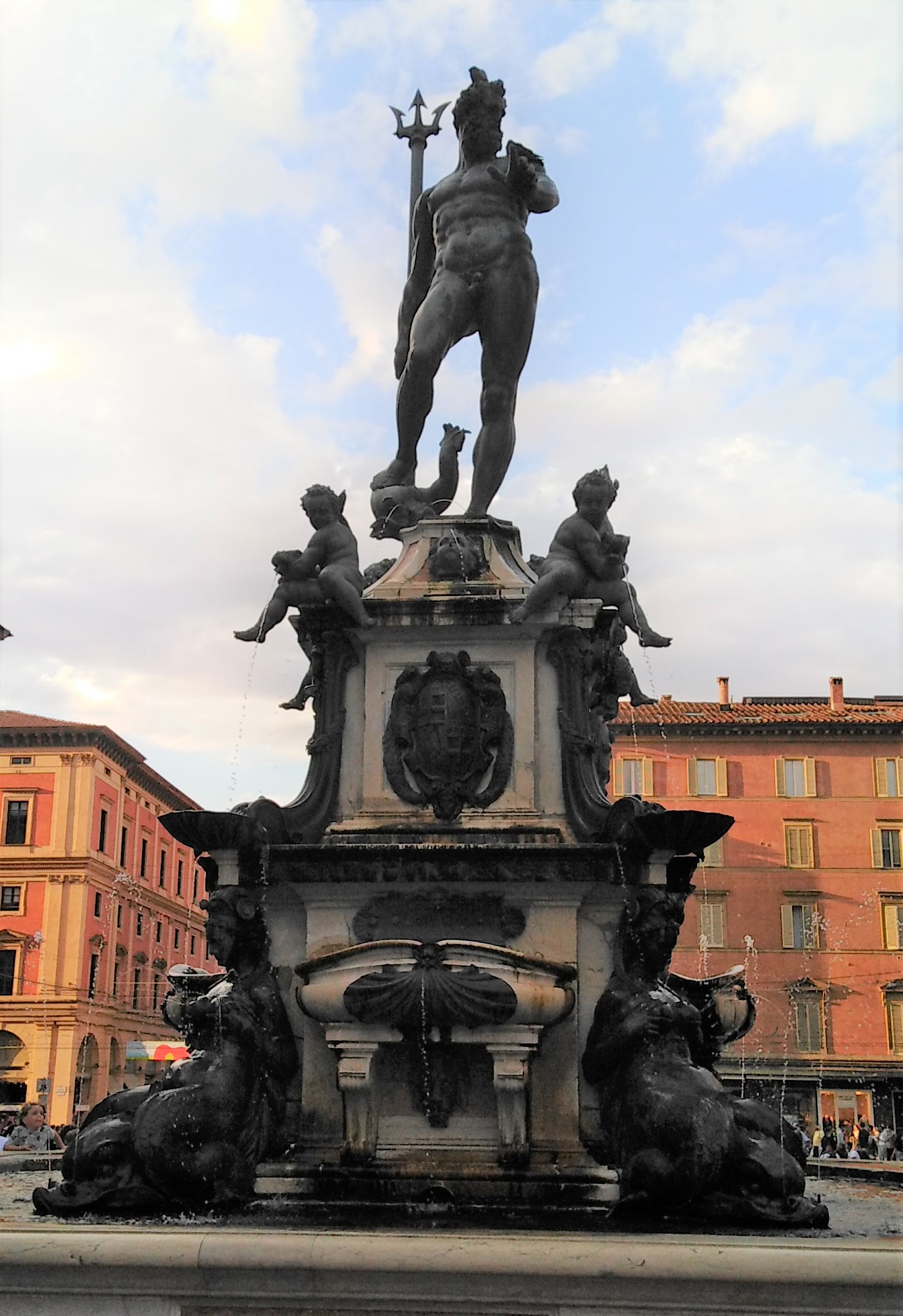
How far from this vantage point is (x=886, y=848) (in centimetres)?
5316

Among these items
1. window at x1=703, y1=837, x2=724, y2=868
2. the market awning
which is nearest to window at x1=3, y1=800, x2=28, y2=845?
the market awning

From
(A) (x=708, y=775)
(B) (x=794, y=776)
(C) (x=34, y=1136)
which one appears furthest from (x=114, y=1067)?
(C) (x=34, y=1136)

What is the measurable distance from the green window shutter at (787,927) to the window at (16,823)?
2890cm

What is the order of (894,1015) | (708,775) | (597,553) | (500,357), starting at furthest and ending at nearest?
1. (708,775)
2. (894,1015)
3. (500,357)
4. (597,553)

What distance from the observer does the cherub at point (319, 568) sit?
8.59 m

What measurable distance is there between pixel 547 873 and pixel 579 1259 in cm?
301

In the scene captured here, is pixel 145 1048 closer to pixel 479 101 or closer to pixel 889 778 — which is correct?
pixel 889 778

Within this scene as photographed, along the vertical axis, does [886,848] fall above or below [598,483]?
above

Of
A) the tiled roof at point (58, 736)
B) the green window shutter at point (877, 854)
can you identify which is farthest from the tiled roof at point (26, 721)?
the green window shutter at point (877, 854)

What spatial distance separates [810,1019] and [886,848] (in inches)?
307

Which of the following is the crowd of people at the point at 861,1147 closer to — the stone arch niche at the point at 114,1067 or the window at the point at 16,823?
the stone arch niche at the point at 114,1067

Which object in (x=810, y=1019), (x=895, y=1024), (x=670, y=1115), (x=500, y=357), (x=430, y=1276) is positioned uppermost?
(x=500, y=357)

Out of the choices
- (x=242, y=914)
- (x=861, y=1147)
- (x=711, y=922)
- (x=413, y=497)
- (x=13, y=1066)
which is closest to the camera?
(x=242, y=914)

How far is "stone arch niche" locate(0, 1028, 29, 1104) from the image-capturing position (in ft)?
160
